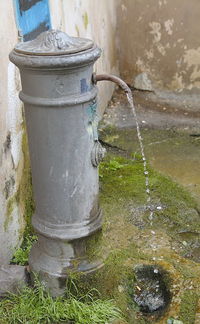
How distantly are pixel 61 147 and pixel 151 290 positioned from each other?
103 cm

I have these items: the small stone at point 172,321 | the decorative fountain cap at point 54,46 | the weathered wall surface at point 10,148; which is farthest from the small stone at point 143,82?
the small stone at point 172,321

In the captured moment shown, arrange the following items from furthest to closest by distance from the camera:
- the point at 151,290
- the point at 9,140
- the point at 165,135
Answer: the point at 165,135, the point at 9,140, the point at 151,290

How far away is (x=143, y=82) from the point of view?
18.9ft

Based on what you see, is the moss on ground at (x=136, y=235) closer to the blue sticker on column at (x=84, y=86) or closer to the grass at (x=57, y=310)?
the grass at (x=57, y=310)

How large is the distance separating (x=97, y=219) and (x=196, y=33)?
10.6 ft

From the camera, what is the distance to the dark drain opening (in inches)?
112

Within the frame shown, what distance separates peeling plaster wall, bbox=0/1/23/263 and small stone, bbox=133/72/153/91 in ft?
8.98

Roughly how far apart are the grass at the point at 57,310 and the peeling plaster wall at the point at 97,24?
79.2 inches

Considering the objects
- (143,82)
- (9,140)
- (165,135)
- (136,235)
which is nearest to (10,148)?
(9,140)

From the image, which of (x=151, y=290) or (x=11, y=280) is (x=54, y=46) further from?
(x=151, y=290)

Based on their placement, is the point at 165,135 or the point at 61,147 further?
the point at 165,135

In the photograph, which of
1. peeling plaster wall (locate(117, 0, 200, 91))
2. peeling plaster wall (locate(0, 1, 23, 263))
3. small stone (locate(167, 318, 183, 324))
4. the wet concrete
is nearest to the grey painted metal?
peeling plaster wall (locate(0, 1, 23, 263))

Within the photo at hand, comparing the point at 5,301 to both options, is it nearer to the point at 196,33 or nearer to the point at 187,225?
the point at 187,225

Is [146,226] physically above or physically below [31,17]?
below
